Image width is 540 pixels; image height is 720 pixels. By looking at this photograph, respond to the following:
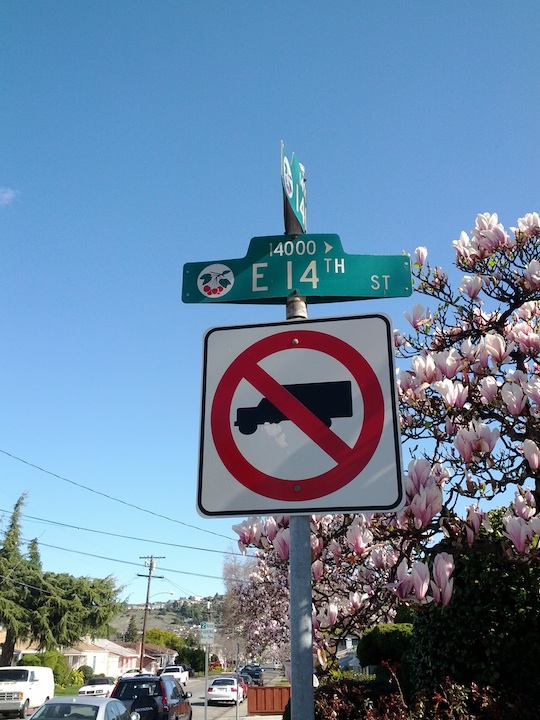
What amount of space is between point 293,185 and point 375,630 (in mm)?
10172

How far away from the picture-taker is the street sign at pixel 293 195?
2662 millimetres

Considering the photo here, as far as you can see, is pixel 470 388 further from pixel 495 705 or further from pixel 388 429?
pixel 388 429

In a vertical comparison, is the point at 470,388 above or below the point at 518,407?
above

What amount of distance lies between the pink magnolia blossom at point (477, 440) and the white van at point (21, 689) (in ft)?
86.3

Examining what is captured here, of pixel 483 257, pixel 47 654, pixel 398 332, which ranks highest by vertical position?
pixel 483 257

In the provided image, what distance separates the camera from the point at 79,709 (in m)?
11.2

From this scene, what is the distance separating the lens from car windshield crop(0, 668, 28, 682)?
990 inches

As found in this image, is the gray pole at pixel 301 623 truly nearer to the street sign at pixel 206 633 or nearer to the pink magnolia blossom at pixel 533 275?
the pink magnolia blossom at pixel 533 275

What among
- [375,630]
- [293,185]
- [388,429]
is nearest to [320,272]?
[293,185]

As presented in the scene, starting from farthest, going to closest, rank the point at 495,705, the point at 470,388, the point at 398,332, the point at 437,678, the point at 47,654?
the point at 47,654, the point at 398,332, the point at 437,678, the point at 470,388, the point at 495,705

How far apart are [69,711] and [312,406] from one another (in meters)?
11.4

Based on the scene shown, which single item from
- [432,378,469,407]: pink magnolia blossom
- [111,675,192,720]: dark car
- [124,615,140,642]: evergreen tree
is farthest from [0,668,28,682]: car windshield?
[124,615,140,642]: evergreen tree

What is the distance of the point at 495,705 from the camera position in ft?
13.3

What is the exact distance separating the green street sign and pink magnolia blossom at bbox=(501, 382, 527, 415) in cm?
206
